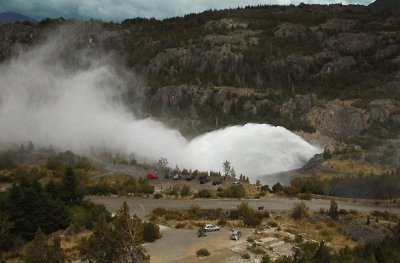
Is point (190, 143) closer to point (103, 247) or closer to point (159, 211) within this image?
point (159, 211)

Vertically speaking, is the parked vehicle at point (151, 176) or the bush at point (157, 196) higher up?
the parked vehicle at point (151, 176)

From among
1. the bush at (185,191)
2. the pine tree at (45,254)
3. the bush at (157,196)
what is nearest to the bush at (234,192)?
the bush at (185,191)

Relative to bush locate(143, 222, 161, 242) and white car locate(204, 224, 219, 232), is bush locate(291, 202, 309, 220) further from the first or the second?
bush locate(143, 222, 161, 242)

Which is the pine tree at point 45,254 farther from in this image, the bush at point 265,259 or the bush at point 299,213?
the bush at point 299,213

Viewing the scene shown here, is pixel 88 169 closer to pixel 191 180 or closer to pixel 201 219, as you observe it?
pixel 191 180

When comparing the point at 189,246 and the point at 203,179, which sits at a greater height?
the point at 203,179

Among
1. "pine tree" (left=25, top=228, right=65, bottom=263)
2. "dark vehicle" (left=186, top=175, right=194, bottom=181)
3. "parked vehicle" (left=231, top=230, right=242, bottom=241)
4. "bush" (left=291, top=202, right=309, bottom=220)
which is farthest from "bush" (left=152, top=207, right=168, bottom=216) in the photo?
"pine tree" (left=25, top=228, right=65, bottom=263)

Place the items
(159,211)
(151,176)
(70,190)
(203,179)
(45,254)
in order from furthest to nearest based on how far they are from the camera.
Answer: (151,176)
(203,179)
(70,190)
(159,211)
(45,254)

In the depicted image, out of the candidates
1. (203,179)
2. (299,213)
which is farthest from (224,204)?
(203,179)

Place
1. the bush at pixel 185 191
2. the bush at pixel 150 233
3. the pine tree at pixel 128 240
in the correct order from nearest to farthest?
1. the pine tree at pixel 128 240
2. the bush at pixel 150 233
3. the bush at pixel 185 191
